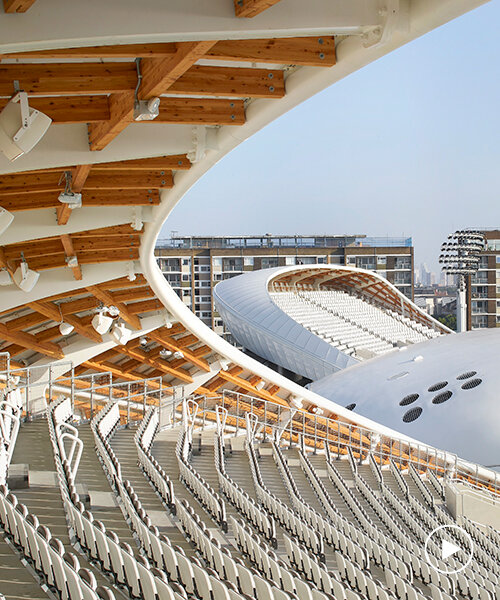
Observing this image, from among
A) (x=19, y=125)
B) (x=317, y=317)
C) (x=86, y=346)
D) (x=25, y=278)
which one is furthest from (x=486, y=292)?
(x=19, y=125)

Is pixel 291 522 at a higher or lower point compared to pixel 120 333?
lower

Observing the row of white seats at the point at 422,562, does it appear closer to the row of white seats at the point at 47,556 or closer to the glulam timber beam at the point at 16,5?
the row of white seats at the point at 47,556

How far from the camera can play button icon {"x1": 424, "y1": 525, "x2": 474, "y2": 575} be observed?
37.6 feet

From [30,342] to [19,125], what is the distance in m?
12.2

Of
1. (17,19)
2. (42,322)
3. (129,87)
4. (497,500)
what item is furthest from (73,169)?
(497,500)

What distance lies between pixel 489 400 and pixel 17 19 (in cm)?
2273

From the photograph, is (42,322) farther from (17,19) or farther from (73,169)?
(17,19)

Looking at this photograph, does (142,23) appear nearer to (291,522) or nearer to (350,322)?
(291,522)

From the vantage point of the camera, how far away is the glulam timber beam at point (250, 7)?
3.59 meters

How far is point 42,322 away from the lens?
15570mm

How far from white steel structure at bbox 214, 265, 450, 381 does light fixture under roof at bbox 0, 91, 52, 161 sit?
103 ft

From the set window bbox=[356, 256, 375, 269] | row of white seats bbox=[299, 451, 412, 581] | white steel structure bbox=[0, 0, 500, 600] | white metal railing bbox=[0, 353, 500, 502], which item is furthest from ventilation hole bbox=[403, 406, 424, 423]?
window bbox=[356, 256, 375, 269]

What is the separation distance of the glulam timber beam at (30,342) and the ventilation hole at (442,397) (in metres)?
13.4

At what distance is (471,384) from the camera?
24969mm
